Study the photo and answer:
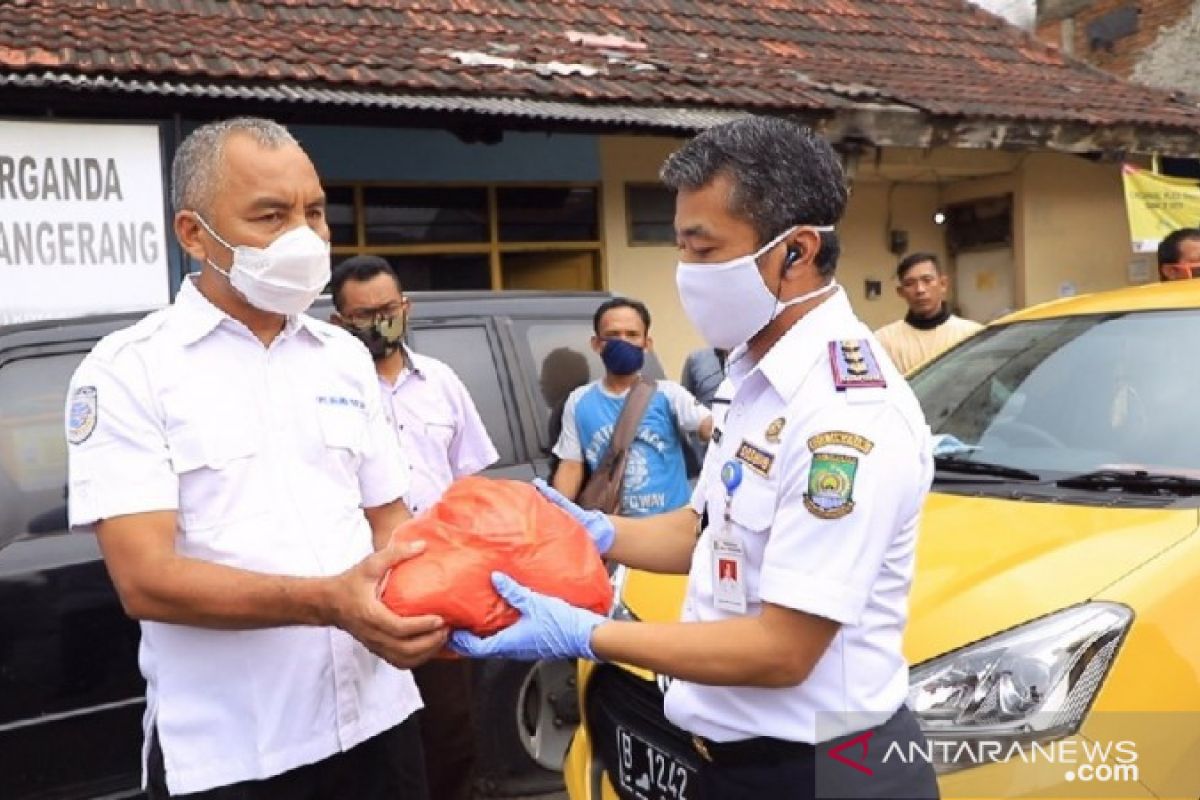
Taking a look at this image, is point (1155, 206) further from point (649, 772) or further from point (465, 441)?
Answer: point (649, 772)

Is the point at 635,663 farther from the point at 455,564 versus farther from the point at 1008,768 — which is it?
the point at 1008,768

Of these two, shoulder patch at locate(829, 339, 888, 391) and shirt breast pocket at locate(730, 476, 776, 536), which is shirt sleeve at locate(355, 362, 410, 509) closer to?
shirt breast pocket at locate(730, 476, 776, 536)

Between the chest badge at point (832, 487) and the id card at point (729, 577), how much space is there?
6.7 inches

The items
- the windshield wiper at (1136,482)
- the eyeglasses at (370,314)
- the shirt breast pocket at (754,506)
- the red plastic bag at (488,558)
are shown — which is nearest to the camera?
the shirt breast pocket at (754,506)

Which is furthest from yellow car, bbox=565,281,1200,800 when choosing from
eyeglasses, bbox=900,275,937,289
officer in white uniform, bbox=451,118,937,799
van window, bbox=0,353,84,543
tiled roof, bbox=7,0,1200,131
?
tiled roof, bbox=7,0,1200,131

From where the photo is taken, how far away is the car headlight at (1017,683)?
2.07 metres

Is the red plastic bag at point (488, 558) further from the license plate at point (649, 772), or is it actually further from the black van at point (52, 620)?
the black van at point (52, 620)

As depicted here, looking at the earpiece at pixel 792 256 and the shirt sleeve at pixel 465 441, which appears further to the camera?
the shirt sleeve at pixel 465 441

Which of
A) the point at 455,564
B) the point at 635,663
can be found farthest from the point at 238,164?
the point at 635,663

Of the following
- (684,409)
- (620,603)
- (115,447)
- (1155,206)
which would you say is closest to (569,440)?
(684,409)

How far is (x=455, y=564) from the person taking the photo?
1.72 metres

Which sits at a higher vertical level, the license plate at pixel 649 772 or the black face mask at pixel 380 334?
the black face mask at pixel 380 334

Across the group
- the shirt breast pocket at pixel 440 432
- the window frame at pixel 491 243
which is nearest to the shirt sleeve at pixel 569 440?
the shirt breast pocket at pixel 440 432

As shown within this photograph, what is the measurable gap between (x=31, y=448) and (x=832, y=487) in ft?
8.12
